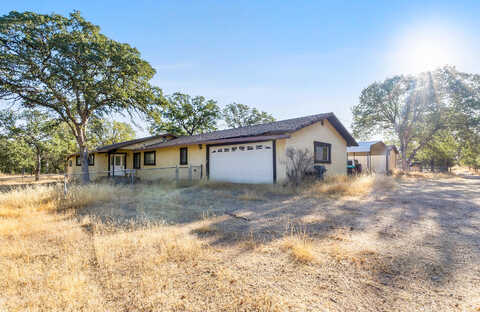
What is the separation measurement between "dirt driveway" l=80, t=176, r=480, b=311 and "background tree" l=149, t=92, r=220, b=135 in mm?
22516

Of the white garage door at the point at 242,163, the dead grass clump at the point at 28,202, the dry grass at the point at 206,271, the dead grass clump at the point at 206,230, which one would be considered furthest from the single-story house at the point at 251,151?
the dry grass at the point at 206,271

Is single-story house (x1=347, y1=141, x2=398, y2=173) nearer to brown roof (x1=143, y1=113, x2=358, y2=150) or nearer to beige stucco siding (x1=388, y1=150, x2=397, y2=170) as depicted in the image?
beige stucco siding (x1=388, y1=150, x2=397, y2=170)

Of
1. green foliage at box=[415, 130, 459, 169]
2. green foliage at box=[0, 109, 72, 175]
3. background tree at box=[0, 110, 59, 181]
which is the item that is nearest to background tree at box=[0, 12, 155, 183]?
green foliage at box=[0, 109, 72, 175]

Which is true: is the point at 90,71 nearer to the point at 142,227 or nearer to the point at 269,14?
the point at 269,14

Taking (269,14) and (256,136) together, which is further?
(256,136)

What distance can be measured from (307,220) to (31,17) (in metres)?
15.2

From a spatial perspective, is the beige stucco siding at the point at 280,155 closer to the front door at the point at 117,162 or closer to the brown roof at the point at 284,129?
the brown roof at the point at 284,129

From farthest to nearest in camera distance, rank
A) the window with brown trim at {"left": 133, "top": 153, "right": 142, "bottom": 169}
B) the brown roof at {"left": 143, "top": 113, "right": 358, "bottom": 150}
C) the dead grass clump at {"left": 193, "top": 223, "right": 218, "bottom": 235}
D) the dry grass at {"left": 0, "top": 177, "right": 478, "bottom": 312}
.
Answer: the window with brown trim at {"left": 133, "top": 153, "right": 142, "bottom": 169}
the brown roof at {"left": 143, "top": 113, "right": 358, "bottom": 150}
the dead grass clump at {"left": 193, "top": 223, "right": 218, "bottom": 235}
the dry grass at {"left": 0, "top": 177, "right": 478, "bottom": 312}

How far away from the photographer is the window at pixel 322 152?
42.5 feet

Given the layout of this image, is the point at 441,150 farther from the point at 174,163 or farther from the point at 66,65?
the point at 66,65

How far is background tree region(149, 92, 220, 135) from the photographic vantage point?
28.4m

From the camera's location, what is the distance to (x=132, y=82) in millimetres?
13617

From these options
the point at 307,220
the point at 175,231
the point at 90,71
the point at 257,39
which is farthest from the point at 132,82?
the point at 307,220

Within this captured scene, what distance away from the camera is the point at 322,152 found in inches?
535
